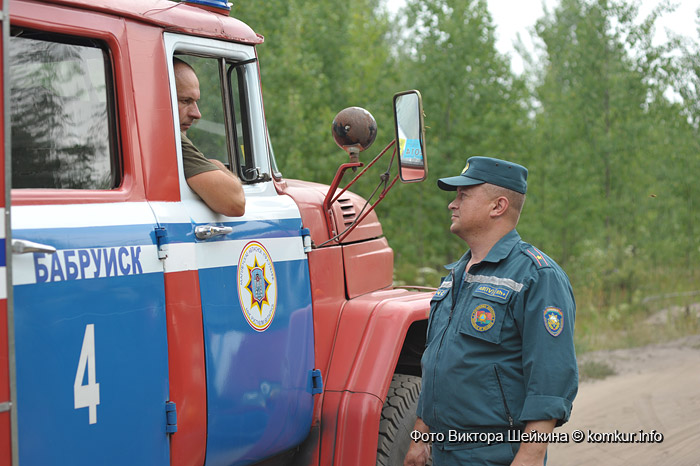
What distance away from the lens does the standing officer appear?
273 cm

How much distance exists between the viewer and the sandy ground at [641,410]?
602 centimetres

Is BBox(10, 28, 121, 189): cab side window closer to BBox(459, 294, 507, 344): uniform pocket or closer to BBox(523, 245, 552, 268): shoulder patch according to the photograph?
BBox(459, 294, 507, 344): uniform pocket

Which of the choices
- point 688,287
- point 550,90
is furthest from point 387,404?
point 550,90

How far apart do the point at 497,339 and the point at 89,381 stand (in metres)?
1.43

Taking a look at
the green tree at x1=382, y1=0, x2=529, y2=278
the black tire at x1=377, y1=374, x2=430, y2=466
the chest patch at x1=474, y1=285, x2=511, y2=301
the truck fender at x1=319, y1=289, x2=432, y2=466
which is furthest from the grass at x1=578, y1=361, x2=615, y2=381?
the chest patch at x1=474, y1=285, x2=511, y2=301

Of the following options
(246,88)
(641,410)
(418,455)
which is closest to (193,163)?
(246,88)

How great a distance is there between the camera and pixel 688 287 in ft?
48.7

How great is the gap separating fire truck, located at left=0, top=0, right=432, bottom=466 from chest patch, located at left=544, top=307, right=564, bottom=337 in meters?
0.97

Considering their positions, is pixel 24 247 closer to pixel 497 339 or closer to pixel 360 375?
pixel 497 339

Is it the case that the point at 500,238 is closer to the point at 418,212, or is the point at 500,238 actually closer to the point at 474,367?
the point at 474,367

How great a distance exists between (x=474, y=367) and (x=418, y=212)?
→ 1089 cm

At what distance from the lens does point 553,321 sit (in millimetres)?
2752

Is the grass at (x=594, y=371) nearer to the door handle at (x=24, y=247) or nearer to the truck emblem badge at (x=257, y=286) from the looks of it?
the truck emblem badge at (x=257, y=286)

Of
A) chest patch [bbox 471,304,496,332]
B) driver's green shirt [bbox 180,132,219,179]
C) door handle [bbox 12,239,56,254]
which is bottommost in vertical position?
chest patch [bbox 471,304,496,332]
